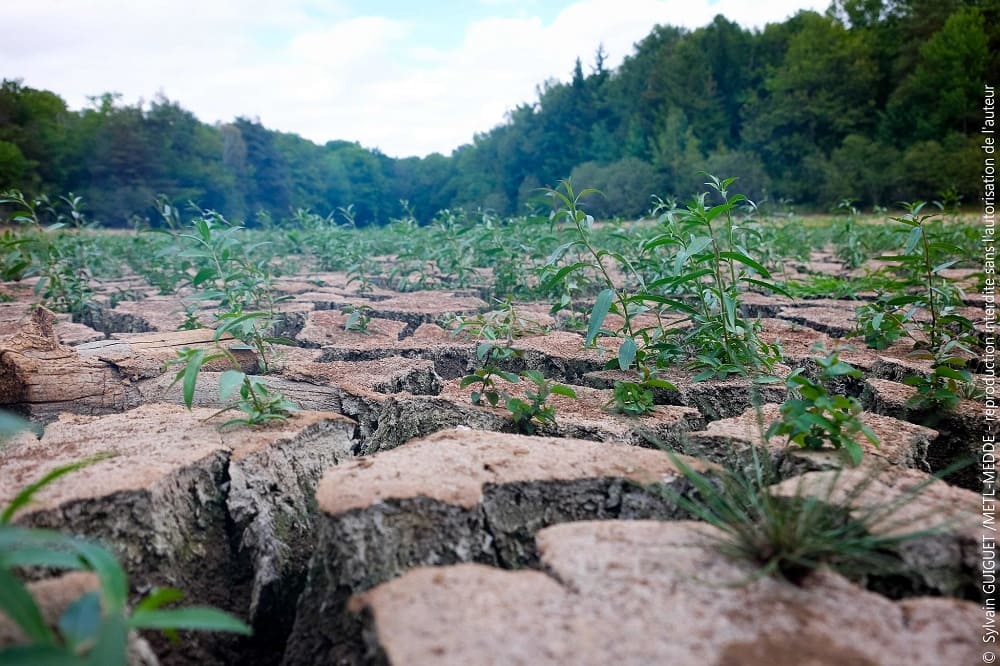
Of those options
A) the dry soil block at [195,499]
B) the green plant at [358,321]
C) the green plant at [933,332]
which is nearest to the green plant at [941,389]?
the green plant at [933,332]

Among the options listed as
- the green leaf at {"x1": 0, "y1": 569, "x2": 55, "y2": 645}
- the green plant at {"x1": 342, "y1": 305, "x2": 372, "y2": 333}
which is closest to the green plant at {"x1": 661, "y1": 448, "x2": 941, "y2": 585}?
the green leaf at {"x1": 0, "y1": 569, "x2": 55, "y2": 645}

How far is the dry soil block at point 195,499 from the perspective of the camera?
1.23 m

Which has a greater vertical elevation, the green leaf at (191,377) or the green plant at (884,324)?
the green leaf at (191,377)

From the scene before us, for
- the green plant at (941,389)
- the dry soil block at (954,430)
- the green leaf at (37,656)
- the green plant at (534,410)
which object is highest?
the green leaf at (37,656)

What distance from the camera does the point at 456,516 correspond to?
1197 millimetres

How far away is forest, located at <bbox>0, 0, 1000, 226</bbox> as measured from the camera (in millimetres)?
13281

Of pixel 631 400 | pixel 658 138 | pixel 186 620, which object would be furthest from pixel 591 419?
pixel 658 138

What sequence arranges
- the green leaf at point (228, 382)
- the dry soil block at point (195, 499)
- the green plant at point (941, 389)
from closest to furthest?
the dry soil block at point (195, 499)
the green leaf at point (228, 382)
the green plant at point (941, 389)

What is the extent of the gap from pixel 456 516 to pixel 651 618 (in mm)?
456

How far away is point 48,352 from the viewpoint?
2.18 meters

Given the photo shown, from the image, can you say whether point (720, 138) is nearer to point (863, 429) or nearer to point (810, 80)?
point (810, 80)

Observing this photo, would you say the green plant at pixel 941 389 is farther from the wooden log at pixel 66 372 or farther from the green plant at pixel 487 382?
the wooden log at pixel 66 372

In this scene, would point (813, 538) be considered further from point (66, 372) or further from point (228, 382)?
point (66, 372)

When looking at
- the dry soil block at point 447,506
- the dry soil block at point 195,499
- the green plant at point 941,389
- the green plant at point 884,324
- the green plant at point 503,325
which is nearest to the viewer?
the dry soil block at point 447,506
